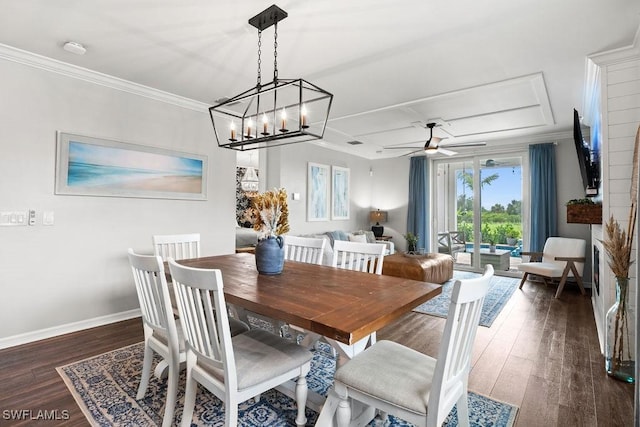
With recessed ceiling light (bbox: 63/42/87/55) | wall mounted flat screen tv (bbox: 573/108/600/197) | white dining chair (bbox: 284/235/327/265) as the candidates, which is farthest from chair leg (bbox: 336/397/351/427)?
wall mounted flat screen tv (bbox: 573/108/600/197)

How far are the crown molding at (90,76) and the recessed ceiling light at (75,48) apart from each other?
1.24 feet

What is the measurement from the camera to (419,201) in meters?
7.08

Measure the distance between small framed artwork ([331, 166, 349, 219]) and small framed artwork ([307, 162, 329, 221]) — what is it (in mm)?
177

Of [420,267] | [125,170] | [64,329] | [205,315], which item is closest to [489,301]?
[420,267]

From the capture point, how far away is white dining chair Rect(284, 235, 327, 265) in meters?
2.87

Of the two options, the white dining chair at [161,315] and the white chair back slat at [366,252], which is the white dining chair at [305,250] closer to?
the white chair back slat at [366,252]

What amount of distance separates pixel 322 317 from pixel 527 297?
448 centimetres

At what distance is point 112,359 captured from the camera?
256 centimetres

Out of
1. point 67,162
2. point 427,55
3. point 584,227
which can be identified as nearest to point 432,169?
point 584,227

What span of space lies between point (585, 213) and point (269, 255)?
3.62m

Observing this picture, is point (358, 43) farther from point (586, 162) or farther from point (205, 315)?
point (586, 162)

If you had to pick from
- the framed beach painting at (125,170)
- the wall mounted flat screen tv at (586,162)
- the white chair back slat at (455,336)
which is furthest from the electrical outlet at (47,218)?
the wall mounted flat screen tv at (586,162)

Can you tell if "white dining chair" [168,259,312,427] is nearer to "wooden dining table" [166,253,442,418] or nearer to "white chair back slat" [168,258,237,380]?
"white chair back slat" [168,258,237,380]

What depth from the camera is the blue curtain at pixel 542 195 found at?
18.2 ft
